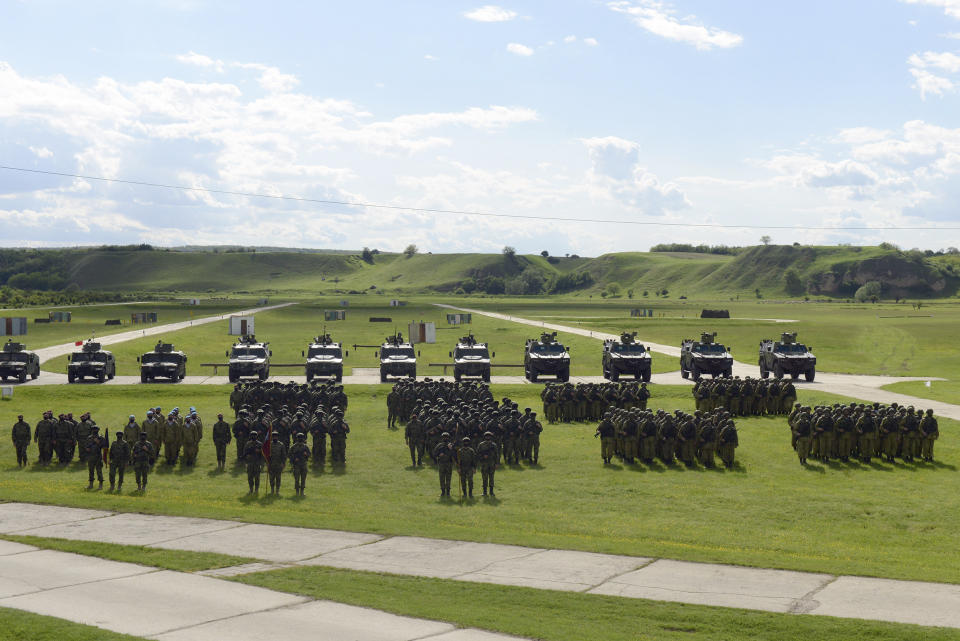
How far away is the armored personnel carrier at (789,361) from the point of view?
134ft

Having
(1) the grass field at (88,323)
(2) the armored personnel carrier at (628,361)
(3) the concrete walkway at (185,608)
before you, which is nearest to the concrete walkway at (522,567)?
(3) the concrete walkway at (185,608)

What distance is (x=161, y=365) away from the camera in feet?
129

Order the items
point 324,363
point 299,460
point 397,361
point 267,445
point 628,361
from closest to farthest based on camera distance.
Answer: point 299,460
point 267,445
point 324,363
point 397,361
point 628,361

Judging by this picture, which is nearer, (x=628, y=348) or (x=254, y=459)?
(x=254, y=459)

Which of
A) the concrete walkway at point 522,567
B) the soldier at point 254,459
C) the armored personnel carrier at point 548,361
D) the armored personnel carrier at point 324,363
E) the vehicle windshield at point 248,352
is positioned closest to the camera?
the concrete walkway at point 522,567

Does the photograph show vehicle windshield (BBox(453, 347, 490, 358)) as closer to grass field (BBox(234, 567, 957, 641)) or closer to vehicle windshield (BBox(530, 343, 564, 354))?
vehicle windshield (BBox(530, 343, 564, 354))

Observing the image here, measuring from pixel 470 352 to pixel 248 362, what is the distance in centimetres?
952

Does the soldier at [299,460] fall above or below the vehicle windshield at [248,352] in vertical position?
below

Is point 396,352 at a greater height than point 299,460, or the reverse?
point 396,352

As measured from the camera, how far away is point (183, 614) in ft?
36.2

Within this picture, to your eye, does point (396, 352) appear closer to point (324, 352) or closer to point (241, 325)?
point (324, 352)

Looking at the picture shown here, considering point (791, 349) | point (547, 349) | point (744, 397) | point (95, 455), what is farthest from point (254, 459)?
point (791, 349)

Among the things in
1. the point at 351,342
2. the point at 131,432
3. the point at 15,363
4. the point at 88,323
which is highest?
the point at 88,323

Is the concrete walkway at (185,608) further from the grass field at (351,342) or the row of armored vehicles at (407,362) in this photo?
the grass field at (351,342)
